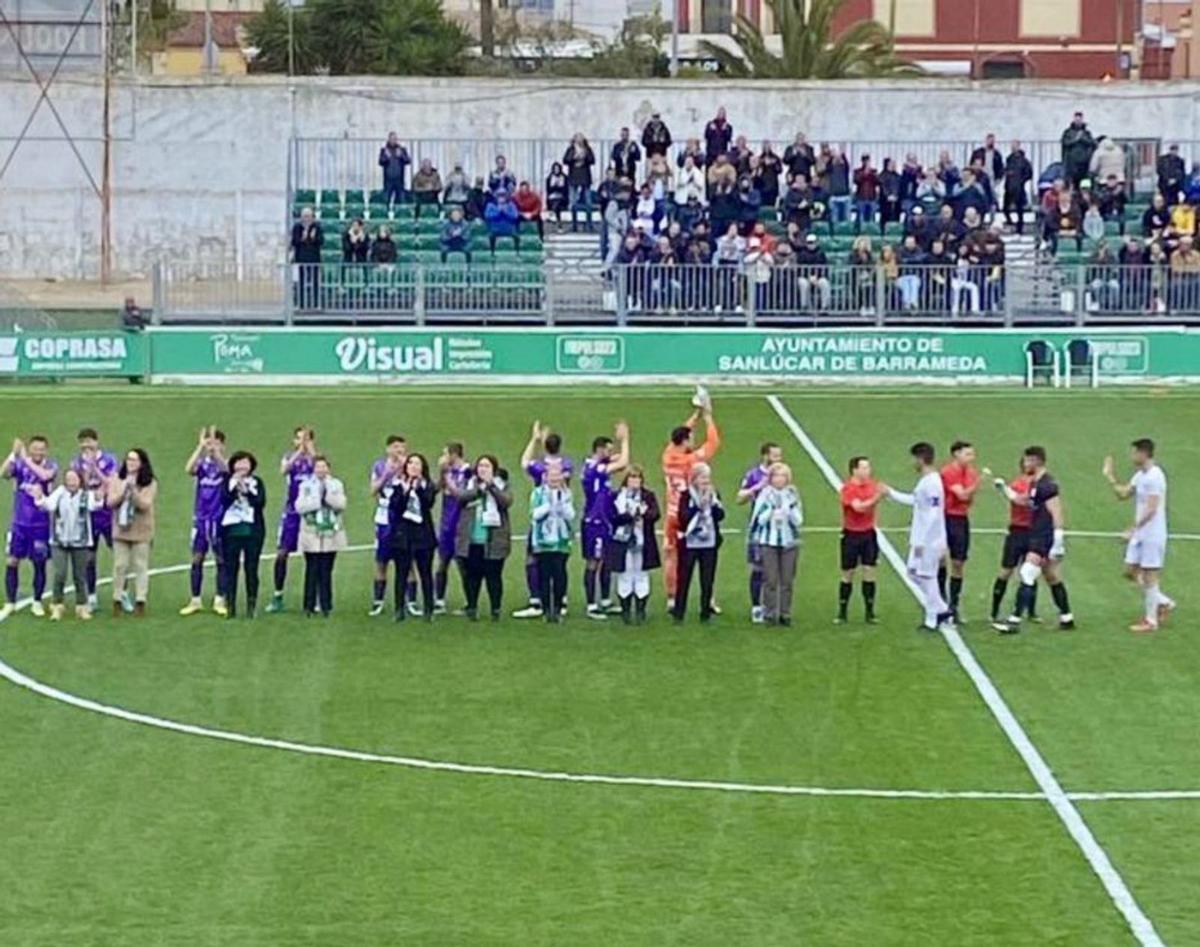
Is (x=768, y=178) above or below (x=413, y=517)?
above

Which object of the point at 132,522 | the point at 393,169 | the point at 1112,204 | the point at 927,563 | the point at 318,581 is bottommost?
the point at 318,581

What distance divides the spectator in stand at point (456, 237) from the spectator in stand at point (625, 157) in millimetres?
3886

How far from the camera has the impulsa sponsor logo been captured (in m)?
43.4

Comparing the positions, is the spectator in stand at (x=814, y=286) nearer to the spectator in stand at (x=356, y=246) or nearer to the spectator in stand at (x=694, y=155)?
the spectator in stand at (x=694, y=155)

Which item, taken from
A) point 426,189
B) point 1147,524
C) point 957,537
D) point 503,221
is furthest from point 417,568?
point 426,189

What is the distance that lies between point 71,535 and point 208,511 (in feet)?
4.30

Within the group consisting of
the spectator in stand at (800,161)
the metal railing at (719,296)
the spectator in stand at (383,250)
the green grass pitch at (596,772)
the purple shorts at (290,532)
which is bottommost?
the green grass pitch at (596,772)

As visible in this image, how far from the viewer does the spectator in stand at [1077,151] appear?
171 ft

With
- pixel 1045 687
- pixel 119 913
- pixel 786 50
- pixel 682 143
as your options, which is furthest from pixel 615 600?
pixel 786 50

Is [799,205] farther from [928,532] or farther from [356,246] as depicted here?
[928,532]

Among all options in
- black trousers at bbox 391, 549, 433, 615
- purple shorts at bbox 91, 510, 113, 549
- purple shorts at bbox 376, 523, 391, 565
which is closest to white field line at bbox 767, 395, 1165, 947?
black trousers at bbox 391, 549, 433, 615

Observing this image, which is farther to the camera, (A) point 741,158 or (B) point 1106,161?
(B) point 1106,161

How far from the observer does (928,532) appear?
23.2 m

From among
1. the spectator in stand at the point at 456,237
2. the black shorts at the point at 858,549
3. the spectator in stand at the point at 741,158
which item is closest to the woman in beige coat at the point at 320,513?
the black shorts at the point at 858,549
